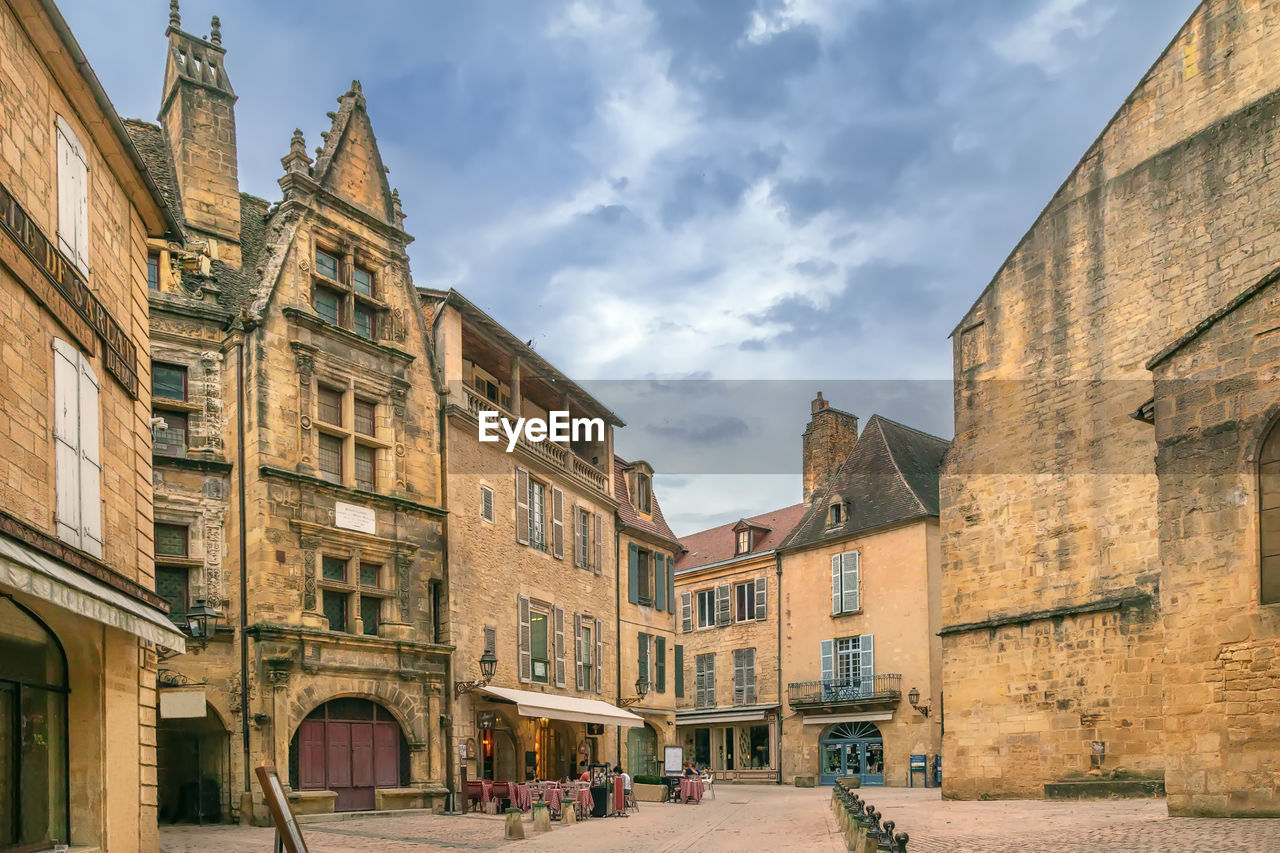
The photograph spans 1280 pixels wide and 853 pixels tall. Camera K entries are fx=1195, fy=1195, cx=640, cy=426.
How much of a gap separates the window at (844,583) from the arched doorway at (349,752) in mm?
18156

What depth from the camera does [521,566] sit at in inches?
948

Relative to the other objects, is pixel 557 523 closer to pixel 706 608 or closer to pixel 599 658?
pixel 599 658

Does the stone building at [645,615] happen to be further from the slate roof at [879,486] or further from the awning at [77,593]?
the awning at [77,593]

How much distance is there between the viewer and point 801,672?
120ft

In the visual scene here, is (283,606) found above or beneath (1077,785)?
above

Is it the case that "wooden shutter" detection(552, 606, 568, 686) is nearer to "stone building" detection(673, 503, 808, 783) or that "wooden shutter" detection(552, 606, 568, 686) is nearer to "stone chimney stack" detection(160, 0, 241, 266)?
"stone chimney stack" detection(160, 0, 241, 266)

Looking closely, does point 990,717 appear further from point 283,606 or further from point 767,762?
point 767,762

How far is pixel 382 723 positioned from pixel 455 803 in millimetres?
2008

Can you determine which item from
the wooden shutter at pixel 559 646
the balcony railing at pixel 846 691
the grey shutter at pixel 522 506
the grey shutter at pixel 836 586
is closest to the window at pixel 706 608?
the balcony railing at pixel 846 691

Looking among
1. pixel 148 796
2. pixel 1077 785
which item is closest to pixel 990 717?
pixel 1077 785

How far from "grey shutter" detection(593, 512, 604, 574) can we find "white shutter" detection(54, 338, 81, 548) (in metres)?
19.4

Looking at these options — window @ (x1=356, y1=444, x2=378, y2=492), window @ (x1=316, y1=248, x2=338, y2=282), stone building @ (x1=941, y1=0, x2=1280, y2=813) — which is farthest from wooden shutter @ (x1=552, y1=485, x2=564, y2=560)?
stone building @ (x1=941, y1=0, x2=1280, y2=813)

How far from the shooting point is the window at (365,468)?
20.5m

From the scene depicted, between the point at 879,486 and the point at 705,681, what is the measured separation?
10.3 m
